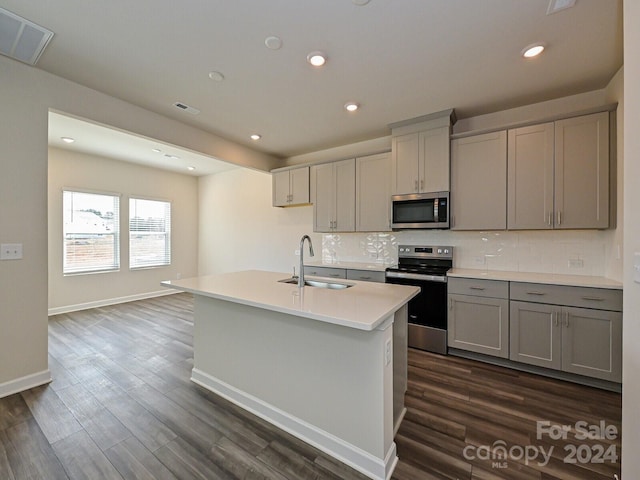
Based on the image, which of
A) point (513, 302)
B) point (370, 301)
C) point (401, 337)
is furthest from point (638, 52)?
point (513, 302)

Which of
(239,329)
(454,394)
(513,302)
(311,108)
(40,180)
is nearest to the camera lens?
(239,329)

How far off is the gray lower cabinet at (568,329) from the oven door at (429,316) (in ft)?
2.02

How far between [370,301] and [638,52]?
5.19 feet

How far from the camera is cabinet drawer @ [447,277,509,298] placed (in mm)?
2660

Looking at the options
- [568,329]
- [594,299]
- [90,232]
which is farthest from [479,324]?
[90,232]

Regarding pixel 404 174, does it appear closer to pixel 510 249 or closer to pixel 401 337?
pixel 510 249

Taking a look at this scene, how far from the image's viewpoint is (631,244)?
1139 millimetres

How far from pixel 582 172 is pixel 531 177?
373mm

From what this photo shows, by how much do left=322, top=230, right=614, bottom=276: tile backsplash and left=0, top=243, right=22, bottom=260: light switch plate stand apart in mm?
3743

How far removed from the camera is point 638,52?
1084 millimetres

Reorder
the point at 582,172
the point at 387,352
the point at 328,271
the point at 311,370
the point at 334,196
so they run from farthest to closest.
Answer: the point at 334,196 < the point at 328,271 < the point at 582,172 < the point at 311,370 < the point at 387,352

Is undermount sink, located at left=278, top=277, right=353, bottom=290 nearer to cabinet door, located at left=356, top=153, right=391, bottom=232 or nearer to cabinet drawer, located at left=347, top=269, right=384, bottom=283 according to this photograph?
cabinet drawer, located at left=347, top=269, right=384, bottom=283

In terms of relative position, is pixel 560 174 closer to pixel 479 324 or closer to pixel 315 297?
pixel 479 324

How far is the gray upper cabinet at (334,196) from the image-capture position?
3873 mm
